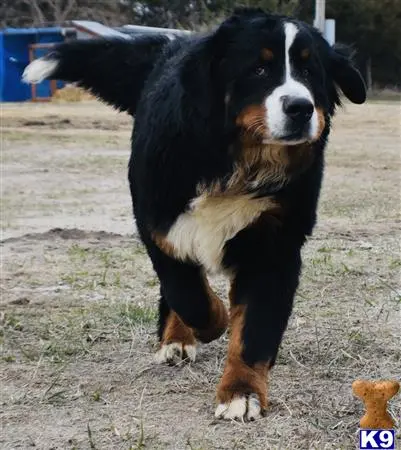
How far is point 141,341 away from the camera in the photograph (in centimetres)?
463

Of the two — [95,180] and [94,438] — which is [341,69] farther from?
[95,180]

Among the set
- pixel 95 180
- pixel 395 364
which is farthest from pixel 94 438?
pixel 95 180

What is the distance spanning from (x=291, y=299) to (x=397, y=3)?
144 feet

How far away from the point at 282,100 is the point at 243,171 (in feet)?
1.41

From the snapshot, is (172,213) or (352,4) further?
(352,4)

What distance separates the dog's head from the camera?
3342mm

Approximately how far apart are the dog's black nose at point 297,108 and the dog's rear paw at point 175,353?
146 cm

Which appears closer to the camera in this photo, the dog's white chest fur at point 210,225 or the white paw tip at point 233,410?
the white paw tip at point 233,410

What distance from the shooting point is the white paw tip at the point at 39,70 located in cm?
464

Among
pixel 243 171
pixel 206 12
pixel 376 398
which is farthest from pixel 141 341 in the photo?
pixel 206 12

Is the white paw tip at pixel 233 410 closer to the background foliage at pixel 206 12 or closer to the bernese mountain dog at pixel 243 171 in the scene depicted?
the bernese mountain dog at pixel 243 171

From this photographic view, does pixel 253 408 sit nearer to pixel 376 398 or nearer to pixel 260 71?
pixel 376 398

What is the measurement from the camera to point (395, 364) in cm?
412

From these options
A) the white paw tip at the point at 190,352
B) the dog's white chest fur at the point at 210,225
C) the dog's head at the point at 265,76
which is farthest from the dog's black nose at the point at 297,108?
the white paw tip at the point at 190,352
